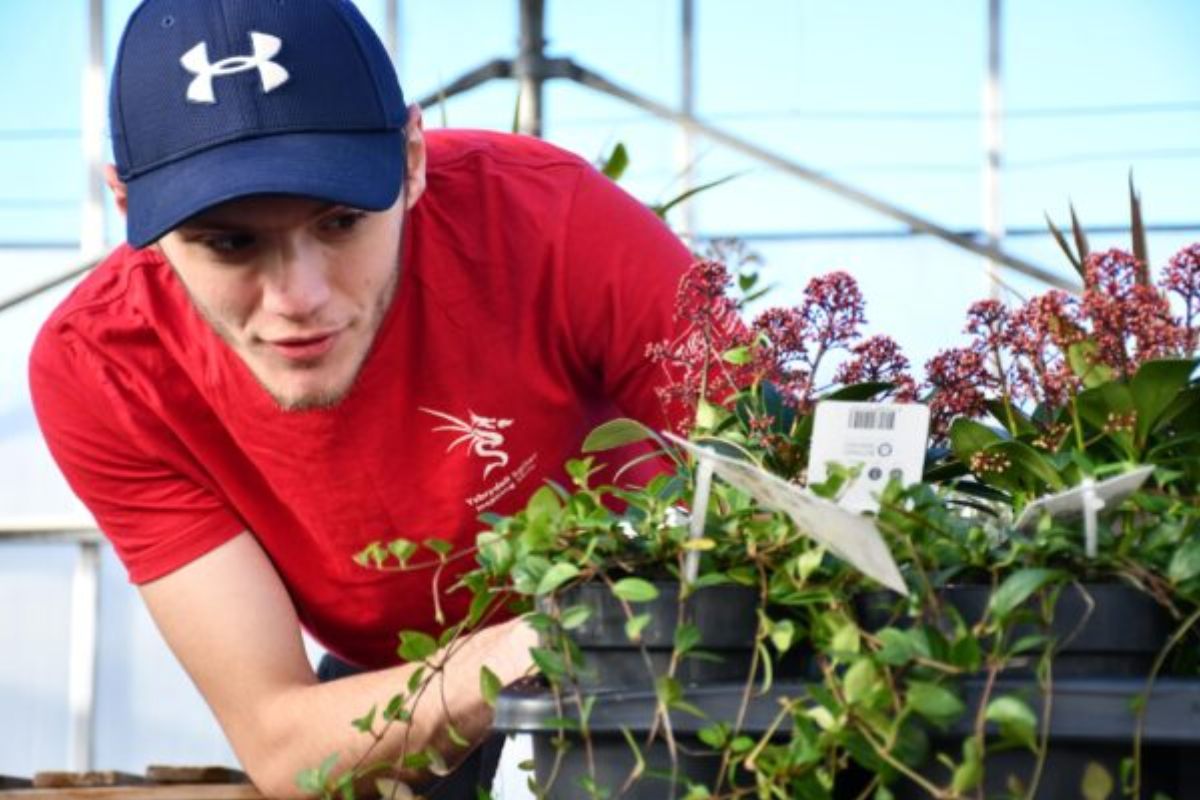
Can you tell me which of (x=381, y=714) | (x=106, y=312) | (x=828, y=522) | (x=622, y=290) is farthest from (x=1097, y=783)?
(x=106, y=312)

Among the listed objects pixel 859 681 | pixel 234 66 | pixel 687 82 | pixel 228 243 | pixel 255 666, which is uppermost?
pixel 687 82

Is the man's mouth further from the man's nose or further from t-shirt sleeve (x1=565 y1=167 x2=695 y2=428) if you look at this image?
t-shirt sleeve (x1=565 y1=167 x2=695 y2=428)

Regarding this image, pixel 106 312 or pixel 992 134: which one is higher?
pixel 992 134

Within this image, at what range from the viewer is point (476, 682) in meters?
1.23

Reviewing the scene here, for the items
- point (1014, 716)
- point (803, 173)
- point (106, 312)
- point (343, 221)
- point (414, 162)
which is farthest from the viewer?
point (803, 173)

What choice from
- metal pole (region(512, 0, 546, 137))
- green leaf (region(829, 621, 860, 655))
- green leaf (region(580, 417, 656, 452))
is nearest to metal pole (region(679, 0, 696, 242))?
metal pole (region(512, 0, 546, 137))

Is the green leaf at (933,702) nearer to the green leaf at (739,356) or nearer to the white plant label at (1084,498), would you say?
the white plant label at (1084,498)

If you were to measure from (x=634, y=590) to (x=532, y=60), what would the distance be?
546 centimetres

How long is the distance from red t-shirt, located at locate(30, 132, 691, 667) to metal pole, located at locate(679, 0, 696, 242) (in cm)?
480

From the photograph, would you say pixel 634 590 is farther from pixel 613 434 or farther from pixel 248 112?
pixel 248 112

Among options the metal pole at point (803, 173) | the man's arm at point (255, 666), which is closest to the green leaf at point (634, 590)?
the man's arm at point (255, 666)

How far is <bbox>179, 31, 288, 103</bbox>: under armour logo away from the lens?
1329mm

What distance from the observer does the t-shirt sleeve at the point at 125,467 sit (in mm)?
1667

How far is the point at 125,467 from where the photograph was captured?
1715mm
